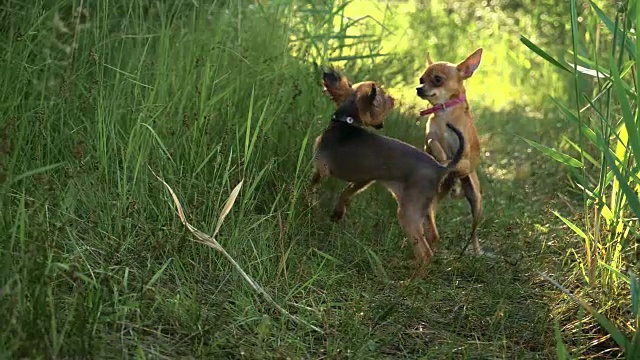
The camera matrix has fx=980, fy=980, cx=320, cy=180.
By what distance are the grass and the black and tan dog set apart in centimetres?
16

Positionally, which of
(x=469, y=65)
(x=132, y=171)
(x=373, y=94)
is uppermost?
(x=469, y=65)

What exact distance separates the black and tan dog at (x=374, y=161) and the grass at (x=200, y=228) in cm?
16

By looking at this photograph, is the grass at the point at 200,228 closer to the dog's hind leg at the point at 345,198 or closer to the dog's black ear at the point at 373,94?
the dog's hind leg at the point at 345,198

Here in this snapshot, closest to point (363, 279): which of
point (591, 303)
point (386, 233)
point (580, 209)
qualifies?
point (386, 233)

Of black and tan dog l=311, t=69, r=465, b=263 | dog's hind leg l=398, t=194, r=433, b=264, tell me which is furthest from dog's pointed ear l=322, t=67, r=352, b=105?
dog's hind leg l=398, t=194, r=433, b=264

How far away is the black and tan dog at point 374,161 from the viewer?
178 inches

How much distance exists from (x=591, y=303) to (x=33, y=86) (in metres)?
2.59

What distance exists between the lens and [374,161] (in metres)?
4.65

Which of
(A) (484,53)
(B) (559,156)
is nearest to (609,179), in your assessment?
(B) (559,156)

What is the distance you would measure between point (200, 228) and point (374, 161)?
98cm

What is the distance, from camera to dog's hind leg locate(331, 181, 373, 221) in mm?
4844

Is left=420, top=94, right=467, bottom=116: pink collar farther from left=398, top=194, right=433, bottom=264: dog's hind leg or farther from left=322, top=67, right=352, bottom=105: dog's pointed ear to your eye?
left=398, top=194, right=433, bottom=264: dog's hind leg

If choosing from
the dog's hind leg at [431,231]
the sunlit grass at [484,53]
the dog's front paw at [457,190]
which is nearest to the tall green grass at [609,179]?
the dog's hind leg at [431,231]

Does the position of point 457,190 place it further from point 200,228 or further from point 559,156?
point 200,228
